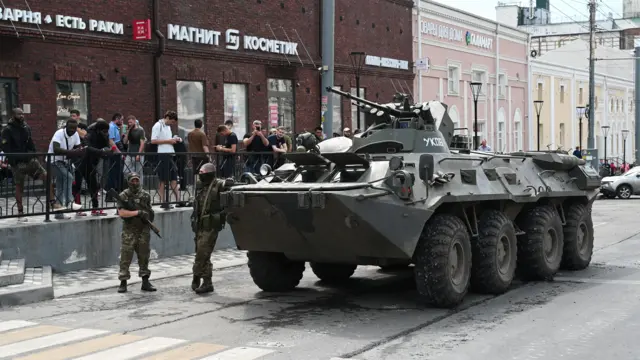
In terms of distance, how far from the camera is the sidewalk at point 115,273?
1241cm

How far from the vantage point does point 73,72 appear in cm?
2047

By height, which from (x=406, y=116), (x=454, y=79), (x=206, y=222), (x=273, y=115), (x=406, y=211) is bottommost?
(x=206, y=222)

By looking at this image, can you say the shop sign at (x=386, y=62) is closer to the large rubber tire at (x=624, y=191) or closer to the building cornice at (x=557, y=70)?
the large rubber tire at (x=624, y=191)

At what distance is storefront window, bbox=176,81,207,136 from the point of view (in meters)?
23.7

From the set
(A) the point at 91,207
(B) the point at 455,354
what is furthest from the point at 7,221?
(B) the point at 455,354

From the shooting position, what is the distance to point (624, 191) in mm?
34125

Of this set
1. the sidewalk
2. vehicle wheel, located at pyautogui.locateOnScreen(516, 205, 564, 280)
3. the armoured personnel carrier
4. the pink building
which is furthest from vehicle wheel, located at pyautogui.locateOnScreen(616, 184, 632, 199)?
vehicle wheel, located at pyautogui.locateOnScreen(516, 205, 564, 280)

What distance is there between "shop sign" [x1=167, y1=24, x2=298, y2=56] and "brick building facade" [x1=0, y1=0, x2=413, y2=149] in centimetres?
3

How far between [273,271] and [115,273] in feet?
10.1

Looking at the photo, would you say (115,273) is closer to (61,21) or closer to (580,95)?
(61,21)

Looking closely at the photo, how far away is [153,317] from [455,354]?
3659 mm

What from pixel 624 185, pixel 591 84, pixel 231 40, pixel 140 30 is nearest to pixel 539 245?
pixel 140 30

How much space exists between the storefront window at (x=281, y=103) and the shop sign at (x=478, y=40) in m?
13.2

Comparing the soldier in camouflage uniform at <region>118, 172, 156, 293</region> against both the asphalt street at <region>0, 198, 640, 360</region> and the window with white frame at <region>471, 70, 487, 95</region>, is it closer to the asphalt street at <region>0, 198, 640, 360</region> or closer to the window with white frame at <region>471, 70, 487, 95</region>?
the asphalt street at <region>0, 198, 640, 360</region>
